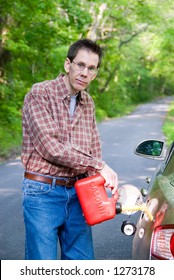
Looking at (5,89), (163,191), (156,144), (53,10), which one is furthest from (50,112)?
(5,89)

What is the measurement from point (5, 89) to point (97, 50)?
15.3 metres

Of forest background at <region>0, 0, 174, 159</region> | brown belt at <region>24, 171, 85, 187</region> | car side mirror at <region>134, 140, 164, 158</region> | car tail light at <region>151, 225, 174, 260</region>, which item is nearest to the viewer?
car tail light at <region>151, 225, 174, 260</region>

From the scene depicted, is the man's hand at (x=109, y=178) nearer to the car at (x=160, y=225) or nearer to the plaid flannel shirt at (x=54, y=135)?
the plaid flannel shirt at (x=54, y=135)

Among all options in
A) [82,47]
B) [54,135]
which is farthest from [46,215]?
[82,47]

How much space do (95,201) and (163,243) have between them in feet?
1.32

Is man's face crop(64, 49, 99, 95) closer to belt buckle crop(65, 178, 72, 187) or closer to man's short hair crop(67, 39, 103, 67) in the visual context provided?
man's short hair crop(67, 39, 103, 67)

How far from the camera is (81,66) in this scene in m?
2.69

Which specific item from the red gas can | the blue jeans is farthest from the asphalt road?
the red gas can

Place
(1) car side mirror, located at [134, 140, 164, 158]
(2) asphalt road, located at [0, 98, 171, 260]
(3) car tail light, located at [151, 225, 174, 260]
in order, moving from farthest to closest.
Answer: (2) asphalt road, located at [0, 98, 171, 260] < (1) car side mirror, located at [134, 140, 164, 158] < (3) car tail light, located at [151, 225, 174, 260]

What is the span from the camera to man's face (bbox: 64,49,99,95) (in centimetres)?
268

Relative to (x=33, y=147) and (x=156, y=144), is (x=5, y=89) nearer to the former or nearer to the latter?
(x=156, y=144)

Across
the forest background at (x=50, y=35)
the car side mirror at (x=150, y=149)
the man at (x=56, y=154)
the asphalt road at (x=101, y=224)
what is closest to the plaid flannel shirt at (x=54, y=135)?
the man at (x=56, y=154)

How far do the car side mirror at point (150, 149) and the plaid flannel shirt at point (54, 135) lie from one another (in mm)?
1117

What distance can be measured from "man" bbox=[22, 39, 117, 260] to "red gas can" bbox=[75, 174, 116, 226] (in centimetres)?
12
